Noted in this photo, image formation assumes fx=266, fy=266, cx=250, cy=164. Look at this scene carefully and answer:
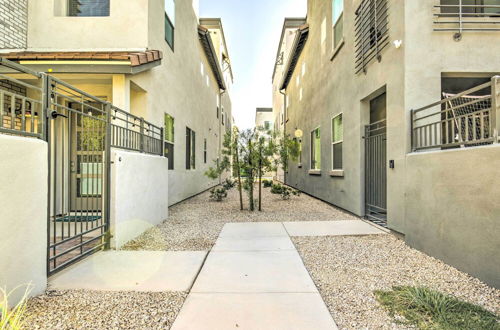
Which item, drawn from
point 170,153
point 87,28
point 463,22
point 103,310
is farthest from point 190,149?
point 463,22

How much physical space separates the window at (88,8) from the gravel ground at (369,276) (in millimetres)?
6313

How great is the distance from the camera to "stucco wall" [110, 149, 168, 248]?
12.7 ft

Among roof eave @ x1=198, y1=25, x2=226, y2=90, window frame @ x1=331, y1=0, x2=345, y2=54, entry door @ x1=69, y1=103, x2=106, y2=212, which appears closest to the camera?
entry door @ x1=69, y1=103, x2=106, y2=212

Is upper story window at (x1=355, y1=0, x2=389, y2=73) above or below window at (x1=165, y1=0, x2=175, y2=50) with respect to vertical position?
below

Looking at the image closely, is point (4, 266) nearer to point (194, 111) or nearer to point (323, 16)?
point (194, 111)

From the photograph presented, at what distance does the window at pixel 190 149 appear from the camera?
9889 mm

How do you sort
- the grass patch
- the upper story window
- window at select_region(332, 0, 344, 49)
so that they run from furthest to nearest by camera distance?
window at select_region(332, 0, 344, 49) → the upper story window → the grass patch

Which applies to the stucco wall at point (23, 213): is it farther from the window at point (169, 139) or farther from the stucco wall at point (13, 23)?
the window at point (169, 139)

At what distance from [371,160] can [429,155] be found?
2149mm

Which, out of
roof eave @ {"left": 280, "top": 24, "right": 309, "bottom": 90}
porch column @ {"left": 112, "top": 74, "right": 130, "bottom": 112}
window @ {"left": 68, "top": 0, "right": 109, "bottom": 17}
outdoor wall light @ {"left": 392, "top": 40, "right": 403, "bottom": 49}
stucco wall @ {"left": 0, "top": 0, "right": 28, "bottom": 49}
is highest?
roof eave @ {"left": 280, "top": 24, "right": 309, "bottom": 90}

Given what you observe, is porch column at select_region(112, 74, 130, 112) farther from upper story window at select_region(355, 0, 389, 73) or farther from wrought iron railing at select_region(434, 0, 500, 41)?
wrought iron railing at select_region(434, 0, 500, 41)

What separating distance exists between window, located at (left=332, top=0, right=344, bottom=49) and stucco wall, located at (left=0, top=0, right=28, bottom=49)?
24.0ft

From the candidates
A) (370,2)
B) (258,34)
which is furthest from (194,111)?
(258,34)

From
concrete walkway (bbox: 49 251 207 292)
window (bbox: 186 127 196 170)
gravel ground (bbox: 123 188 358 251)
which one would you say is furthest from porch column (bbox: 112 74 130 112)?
window (bbox: 186 127 196 170)
